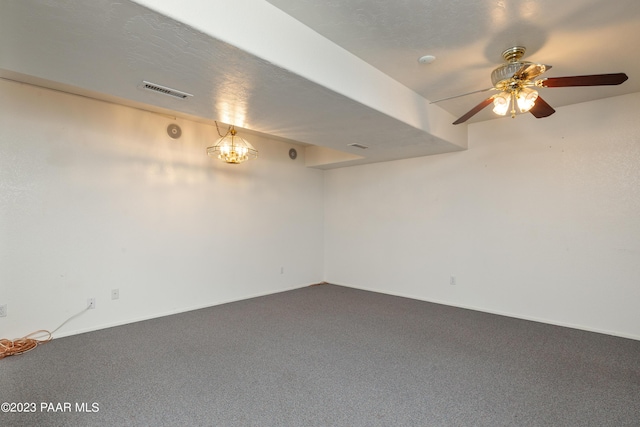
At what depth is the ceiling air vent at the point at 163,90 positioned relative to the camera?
2434 mm

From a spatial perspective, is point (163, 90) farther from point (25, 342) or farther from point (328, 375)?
point (25, 342)

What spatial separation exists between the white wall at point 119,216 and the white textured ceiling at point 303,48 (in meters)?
0.65

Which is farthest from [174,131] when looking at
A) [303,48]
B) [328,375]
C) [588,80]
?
[588,80]

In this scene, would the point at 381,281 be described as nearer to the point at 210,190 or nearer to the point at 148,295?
the point at 210,190

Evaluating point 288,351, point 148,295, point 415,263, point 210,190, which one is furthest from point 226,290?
point 415,263

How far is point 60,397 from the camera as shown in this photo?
7.18 ft

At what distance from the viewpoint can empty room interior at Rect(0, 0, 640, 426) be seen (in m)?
2.03

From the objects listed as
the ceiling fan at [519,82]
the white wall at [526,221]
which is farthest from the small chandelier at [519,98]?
the white wall at [526,221]

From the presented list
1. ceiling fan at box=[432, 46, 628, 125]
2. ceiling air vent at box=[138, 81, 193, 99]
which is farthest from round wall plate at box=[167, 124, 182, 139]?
ceiling fan at box=[432, 46, 628, 125]

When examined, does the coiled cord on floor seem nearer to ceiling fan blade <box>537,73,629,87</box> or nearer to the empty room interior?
the empty room interior

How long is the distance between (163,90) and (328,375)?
2.73m

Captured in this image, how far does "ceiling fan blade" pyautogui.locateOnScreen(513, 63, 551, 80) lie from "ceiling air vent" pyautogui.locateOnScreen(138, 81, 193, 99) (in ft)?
8.82

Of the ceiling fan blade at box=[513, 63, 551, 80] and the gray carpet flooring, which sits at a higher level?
the ceiling fan blade at box=[513, 63, 551, 80]

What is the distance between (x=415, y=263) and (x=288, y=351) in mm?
2881
